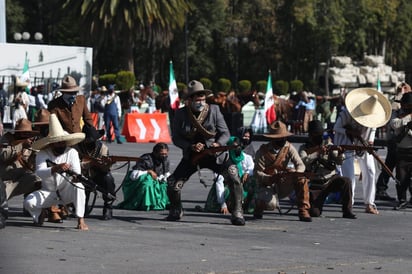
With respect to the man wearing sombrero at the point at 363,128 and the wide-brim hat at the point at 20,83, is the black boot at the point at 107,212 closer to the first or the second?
the man wearing sombrero at the point at 363,128

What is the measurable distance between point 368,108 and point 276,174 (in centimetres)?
220

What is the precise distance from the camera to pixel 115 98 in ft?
107

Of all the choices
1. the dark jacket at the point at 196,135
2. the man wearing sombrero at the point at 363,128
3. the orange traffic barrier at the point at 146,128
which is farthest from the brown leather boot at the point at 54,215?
the orange traffic barrier at the point at 146,128

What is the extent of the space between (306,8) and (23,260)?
59521mm

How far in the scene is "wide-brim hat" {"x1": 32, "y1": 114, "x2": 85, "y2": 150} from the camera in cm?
1283

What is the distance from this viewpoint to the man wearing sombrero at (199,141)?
13641 mm

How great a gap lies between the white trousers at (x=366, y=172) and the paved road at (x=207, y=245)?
0.34m

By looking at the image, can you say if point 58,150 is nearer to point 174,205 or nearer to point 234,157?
point 174,205

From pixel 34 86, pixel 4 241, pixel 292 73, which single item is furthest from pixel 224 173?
pixel 292 73

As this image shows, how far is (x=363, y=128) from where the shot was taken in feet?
51.4

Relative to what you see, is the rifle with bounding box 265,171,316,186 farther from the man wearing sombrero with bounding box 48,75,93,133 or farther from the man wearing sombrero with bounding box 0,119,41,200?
the man wearing sombrero with bounding box 0,119,41,200

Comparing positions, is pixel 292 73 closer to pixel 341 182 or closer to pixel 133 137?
pixel 133 137

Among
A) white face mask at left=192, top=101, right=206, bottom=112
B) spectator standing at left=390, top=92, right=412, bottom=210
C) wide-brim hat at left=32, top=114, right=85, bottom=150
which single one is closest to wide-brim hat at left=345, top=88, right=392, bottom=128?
spectator standing at left=390, top=92, right=412, bottom=210

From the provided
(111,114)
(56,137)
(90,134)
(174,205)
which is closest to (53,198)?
(56,137)
